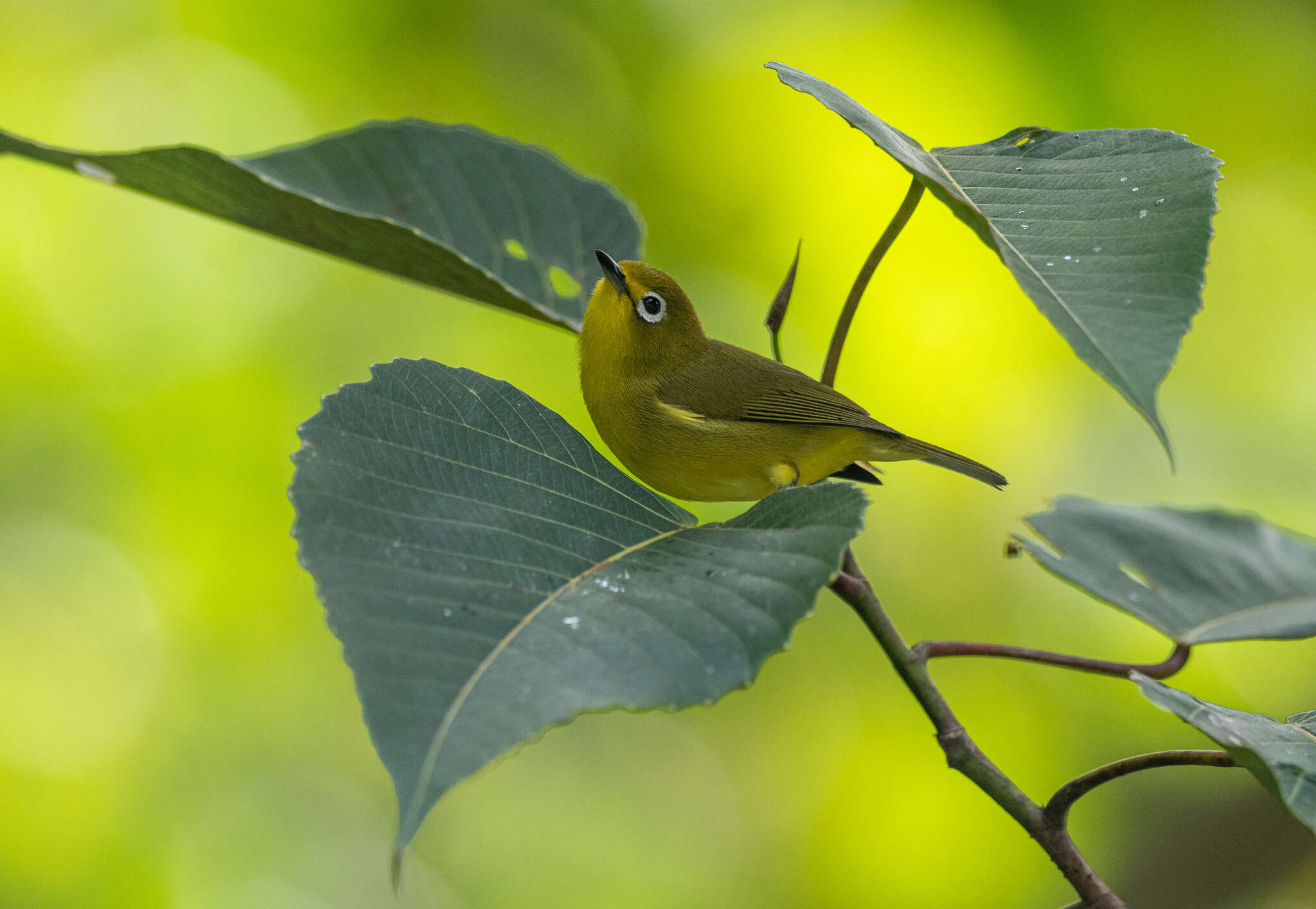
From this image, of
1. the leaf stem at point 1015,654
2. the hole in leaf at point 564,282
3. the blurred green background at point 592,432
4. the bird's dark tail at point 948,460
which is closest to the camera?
the leaf stem at point 1015,654

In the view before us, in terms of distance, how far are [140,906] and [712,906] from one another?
2747 millimetres

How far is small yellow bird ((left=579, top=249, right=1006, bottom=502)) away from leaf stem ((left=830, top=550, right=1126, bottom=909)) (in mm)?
724

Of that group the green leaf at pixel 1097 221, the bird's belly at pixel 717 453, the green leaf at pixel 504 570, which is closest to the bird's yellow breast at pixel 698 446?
the bird's belly at pixel 717 453

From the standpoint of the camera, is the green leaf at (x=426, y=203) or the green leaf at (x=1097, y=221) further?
the green leaf at (x=426, y=203)

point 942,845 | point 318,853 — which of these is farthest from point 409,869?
point 942,845

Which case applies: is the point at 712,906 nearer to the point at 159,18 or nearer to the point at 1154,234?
the point at 1154,234

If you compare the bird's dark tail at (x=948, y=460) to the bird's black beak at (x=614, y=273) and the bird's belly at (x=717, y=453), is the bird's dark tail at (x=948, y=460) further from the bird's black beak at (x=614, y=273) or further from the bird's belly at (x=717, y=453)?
the bird's black beak at (x=614, y=273)

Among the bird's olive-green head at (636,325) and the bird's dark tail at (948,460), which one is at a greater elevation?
the bird's olive-green head at (636,325)

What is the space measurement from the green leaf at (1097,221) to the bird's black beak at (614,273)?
1.01 meters

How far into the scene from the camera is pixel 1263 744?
48.3 inches

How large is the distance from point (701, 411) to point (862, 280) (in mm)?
851

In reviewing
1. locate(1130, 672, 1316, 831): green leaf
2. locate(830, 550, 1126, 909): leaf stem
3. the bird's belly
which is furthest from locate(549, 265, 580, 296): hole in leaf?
locate(1130, 672, 1316, 831): green leaf

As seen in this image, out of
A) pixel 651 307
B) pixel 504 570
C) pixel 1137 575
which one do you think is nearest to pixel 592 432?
pixel 651 307

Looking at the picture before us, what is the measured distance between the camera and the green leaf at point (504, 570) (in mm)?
887
